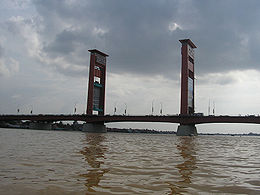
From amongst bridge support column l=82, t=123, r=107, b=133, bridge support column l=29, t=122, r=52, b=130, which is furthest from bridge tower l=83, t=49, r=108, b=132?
bridge support column l=29, t=122, r=52, b=130

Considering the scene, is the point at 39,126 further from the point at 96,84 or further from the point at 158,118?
the point at 158,118

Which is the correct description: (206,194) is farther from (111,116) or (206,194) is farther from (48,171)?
(111,116)

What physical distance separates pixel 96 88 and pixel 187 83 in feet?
131

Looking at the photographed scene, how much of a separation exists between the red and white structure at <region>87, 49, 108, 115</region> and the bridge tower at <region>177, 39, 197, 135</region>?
37152mm

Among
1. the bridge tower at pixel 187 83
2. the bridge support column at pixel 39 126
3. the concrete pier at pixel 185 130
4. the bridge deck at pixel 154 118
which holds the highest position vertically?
the bridge tower at pixel 187 83

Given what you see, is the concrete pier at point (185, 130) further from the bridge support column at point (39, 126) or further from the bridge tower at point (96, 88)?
the bridge support column at point (39, 126)

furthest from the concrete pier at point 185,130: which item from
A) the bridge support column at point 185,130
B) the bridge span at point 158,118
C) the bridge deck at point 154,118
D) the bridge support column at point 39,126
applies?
the bridge support column at point 39,126

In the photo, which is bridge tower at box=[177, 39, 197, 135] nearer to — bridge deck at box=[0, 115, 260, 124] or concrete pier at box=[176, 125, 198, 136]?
concrete pier at box=[176, 125, 198, 136]

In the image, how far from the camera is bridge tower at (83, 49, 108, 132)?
103300mm

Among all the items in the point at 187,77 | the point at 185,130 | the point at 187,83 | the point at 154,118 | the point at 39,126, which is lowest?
the point at 39,126

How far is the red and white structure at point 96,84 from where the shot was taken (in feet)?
346

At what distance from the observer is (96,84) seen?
10906 cm

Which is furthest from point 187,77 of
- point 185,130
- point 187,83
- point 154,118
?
point 185,130

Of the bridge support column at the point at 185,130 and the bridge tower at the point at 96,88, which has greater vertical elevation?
the bridge tower at the point at 96,88
